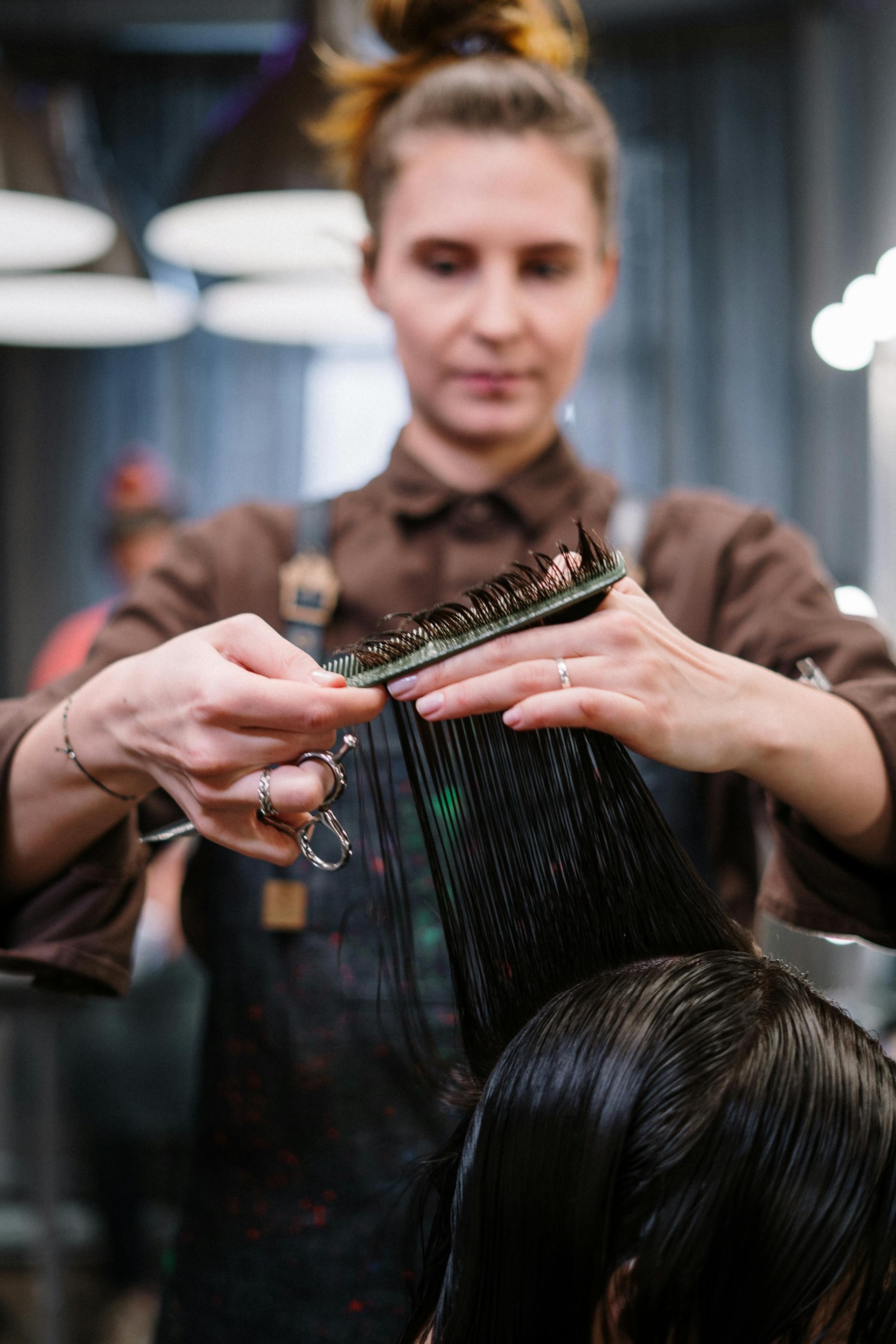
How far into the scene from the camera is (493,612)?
0.75 meters

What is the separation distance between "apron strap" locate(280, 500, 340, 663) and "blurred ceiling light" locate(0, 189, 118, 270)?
121 cm

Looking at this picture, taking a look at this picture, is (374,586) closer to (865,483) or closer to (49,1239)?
(49,1239)

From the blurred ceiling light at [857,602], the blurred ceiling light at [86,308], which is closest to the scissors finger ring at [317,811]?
the blurred ceiling light at [86,308]

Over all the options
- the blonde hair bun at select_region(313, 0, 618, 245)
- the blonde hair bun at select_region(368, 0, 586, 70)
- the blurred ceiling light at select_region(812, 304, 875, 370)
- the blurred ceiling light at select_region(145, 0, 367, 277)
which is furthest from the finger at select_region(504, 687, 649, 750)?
the blurred ceiling light at select_region(812, 304, 875, 370)

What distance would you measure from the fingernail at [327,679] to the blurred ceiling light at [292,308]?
186cm

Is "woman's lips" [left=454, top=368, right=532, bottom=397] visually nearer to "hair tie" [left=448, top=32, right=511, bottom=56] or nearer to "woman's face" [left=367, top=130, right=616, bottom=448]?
"woman's face" [left=367, top=130, right=616, bottom=448]

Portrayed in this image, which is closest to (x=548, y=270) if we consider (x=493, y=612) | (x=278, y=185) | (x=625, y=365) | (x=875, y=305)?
(x=493, y=612)

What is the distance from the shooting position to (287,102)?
7.24 feet

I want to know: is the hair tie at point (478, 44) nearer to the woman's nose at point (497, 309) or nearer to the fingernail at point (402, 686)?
the woman's nose at point (497, 309)

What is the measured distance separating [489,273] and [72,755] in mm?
571

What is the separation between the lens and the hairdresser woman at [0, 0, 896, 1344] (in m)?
0.99

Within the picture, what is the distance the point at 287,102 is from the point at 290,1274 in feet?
6.19

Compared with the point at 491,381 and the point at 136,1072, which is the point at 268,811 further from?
the point at 136,1072

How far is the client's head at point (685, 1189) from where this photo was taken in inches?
26.0
